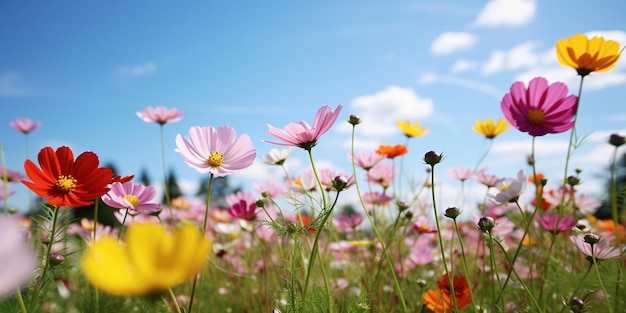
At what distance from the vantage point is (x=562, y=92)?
0.94 meters

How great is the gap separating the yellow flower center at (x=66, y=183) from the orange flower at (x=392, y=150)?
2.60ft

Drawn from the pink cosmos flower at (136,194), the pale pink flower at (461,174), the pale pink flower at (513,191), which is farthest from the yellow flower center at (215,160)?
the pale pink flower at (461,174)

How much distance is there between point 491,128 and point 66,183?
127cm

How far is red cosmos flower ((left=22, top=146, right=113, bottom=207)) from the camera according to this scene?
627 mm

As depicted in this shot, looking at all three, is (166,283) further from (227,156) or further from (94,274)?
(227,156)

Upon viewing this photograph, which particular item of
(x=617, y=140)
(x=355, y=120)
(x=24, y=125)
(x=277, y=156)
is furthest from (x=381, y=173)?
(x=24, y=125)

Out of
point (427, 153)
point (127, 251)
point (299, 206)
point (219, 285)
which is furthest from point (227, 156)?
point (219, 285)

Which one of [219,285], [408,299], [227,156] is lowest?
[219,285]

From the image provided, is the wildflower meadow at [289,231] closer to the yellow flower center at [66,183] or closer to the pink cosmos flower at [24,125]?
the yellow flower center at [66,183]

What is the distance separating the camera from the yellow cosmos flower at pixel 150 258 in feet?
0.96

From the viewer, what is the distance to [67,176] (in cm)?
67

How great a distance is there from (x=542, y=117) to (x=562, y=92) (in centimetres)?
7

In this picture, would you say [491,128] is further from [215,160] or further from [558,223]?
[215,160]

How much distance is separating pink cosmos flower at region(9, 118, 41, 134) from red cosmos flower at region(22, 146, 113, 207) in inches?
68.4
